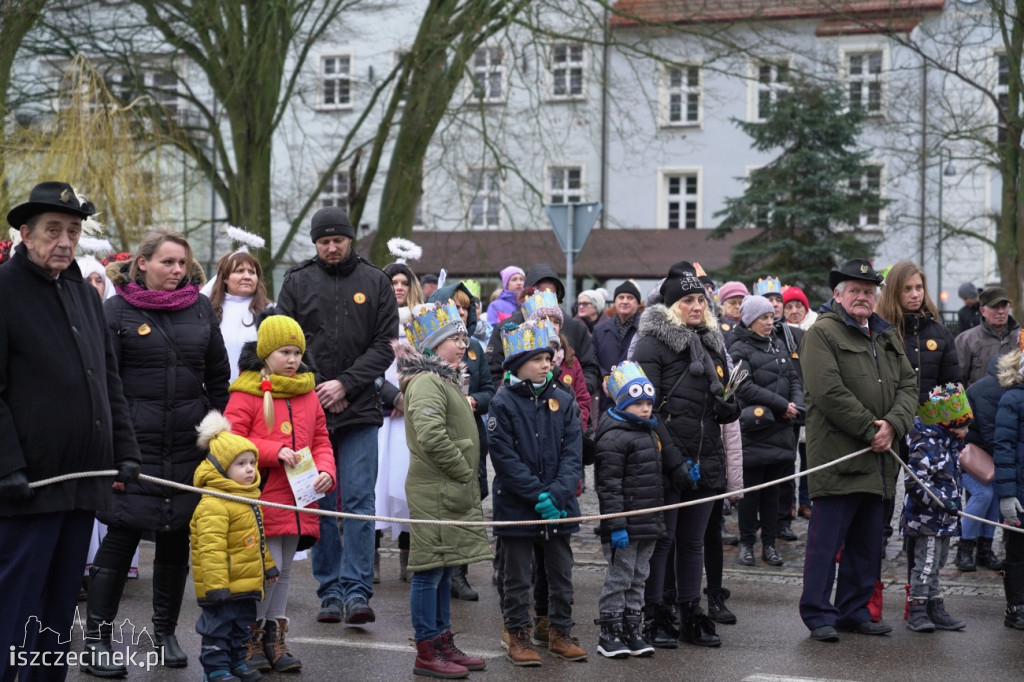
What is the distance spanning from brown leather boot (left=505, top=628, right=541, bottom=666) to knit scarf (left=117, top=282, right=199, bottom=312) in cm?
246

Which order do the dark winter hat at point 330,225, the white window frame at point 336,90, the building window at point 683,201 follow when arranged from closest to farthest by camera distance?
the dark winter hat at point 330,225 → the building window at point 683,201 → the white window frame at point 336,90

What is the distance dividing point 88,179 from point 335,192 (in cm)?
2222

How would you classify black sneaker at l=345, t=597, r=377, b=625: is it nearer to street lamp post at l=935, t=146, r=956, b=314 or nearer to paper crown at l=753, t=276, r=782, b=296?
paper crown at l=753, t=276, r=782, b=296

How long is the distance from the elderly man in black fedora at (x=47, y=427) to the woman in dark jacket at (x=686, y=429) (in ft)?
10.7

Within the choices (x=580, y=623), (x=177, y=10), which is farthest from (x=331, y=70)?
(x=580, y=623)

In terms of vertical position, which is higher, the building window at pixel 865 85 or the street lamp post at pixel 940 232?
the building window at pixel 865 85

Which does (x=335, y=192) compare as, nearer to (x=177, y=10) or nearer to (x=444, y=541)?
(x=177, y=10)

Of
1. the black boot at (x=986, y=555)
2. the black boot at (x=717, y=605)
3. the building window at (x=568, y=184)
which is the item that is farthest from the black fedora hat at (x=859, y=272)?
the building window at (x=568, y=184)

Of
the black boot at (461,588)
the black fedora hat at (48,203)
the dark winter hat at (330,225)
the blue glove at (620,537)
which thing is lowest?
the black boot at (461,588)

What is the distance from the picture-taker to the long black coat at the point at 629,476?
7152mm

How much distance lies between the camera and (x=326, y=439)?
7.07m

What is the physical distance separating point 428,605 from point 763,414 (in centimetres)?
437

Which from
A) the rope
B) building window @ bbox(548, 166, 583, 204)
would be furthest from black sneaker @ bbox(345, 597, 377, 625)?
building window @ bbox(548, 166, 583, 204)

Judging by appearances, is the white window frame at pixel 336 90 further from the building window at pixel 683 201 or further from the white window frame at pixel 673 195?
the building window at pixel 683 201
